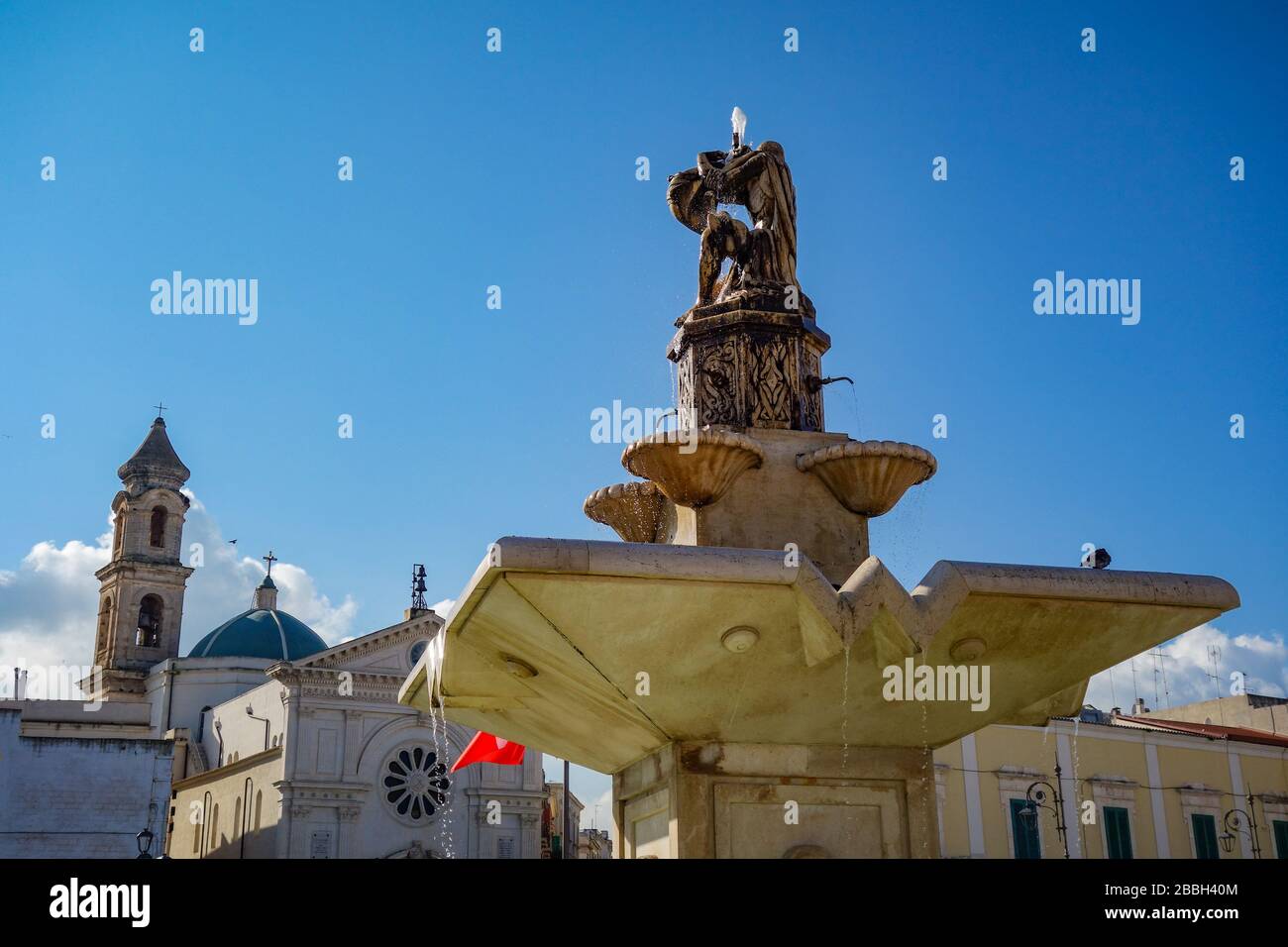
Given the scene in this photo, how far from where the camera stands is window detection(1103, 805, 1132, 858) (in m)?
33.3

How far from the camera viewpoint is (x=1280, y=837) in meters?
36.2

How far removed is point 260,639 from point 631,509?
172 feet

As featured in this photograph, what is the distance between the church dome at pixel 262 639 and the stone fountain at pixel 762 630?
167 feet

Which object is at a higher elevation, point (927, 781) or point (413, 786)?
point (413, 786)

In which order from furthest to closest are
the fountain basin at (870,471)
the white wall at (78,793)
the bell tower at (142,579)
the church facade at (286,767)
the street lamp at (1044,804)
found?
the bell tower at (142,579) → the church facade at (286,767) → the white wall at (78,793) → the street lamp at (1044,804) → the fountain basin at (870,471)

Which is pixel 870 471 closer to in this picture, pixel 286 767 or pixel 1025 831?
pixel 1025 831

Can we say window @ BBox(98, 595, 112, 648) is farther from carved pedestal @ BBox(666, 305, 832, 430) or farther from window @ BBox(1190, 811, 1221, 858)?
carved pedestal @ BBox(666, 305, 832, 430)

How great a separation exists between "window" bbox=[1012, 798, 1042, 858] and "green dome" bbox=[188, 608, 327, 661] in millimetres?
34644

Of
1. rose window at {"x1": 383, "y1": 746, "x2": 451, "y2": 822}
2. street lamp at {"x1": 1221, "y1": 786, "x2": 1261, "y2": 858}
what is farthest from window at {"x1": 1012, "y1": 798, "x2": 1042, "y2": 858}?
rose window at {"x1": 383, "y1": 746, "x2": 451, "y2": 822}

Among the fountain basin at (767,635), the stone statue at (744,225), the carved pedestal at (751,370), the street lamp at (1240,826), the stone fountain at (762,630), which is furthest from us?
the street lamp at (1240,826)

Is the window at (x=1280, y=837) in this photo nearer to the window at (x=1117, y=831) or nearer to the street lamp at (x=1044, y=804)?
the window at (x=1117, y=831)

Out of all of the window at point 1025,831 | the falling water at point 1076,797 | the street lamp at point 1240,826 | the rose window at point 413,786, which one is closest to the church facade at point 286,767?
the rose window at point 413,786

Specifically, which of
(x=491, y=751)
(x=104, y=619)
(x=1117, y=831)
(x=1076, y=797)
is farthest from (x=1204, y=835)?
(x=104, y=619)

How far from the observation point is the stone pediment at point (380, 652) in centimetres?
4816
